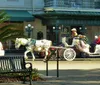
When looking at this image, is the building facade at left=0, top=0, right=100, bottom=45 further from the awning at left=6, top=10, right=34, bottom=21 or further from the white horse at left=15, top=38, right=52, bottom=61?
the white horse at left=15, top=38, right=52, bottom=61

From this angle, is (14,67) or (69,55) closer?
(14,67)

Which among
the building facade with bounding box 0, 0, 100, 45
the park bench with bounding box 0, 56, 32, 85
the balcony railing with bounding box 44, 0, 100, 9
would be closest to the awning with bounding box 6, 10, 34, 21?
the building facade with bounding box 0, 0, 100, 45

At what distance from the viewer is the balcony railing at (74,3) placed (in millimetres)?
37094

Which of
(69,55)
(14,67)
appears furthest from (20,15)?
(14,67)

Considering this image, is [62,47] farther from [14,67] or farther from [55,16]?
[14,67]

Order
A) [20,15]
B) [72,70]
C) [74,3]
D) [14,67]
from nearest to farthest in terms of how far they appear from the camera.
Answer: [14,67], [72,70], [20,15], [74,3]

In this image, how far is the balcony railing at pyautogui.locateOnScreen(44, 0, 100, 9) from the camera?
3709cm

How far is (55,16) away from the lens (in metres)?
35.3

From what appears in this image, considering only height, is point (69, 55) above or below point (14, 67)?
below

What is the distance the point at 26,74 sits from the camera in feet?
45.3

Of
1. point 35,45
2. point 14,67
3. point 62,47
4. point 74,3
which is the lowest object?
point 62,47

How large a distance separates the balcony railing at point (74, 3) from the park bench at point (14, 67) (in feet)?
76.0

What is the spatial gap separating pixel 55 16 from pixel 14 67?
21.6 metres

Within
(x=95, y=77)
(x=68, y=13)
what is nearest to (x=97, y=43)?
(x=68, y=13)
